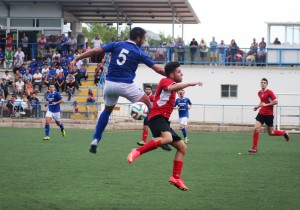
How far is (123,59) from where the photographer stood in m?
12.2

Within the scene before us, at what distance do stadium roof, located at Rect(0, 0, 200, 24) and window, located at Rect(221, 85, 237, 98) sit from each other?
566 centimetres

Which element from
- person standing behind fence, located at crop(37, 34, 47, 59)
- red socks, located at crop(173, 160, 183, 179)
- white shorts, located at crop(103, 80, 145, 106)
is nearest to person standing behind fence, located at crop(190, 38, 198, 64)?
person standing behind fence, located at crop(37, 34, 47, 59)

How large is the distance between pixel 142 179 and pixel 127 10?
32.2 m

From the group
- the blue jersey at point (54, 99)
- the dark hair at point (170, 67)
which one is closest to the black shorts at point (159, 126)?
the dark hair at point (170, 67)

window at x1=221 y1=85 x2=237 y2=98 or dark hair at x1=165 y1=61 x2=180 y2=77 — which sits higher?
dark hair at x1=165 y1=61 x2=180 y2=77

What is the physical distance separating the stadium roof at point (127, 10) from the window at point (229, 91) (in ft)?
18.6

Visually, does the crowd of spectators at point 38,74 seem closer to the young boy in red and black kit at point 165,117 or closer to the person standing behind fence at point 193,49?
the person standing behind fence at point 193,49

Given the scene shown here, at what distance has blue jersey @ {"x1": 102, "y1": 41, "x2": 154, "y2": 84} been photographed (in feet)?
40.1

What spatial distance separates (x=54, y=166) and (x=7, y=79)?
77.1 ft

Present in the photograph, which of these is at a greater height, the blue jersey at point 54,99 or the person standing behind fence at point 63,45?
the person standing behind fence at point 63,45

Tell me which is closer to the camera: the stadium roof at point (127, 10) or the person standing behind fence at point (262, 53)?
the person standing behind fence at point (262, 53)

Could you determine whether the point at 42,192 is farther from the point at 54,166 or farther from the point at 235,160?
the point at 235,160

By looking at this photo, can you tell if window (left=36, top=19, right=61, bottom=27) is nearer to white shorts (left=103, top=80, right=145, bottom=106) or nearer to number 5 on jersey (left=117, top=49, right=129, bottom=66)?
white shorts (left=103, top=80, right=145, bottom=106)

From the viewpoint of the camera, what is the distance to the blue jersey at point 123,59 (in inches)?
481
